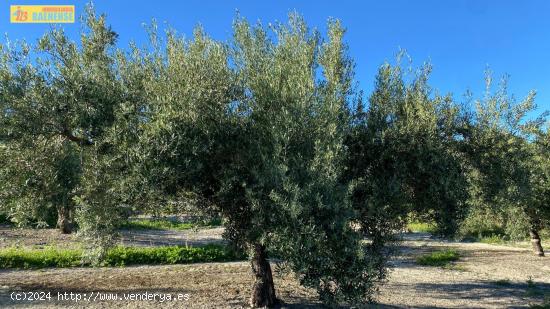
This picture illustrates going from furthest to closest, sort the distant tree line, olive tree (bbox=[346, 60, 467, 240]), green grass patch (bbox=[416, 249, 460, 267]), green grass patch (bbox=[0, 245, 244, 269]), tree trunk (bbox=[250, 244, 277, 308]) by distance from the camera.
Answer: green grass patch (bbox=[416, 249, 460, 267]) → green grass patch (bbox=[0, 245, 244, 269]) → tree trunk (bbox=[250, 244, 277, 308]) → olive tree (bbox=[346, 60, 467, 240]) → the distant tree line

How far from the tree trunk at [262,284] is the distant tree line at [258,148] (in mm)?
A: 1031

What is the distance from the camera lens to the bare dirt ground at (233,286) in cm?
1353

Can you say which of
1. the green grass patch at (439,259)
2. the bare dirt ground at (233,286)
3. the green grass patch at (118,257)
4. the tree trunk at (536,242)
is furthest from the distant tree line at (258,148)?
the tree trunk at (536,242)

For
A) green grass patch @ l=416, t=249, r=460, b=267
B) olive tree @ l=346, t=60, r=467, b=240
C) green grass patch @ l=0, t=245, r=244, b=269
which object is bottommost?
green grass patch @ l=416, t=249, r=460, b=267

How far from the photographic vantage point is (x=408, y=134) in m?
10.3

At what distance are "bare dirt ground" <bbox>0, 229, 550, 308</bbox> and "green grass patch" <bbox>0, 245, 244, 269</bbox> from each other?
970mm

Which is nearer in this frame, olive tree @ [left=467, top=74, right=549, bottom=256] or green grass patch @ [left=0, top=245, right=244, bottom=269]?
olive tree @ [left=467, top=74, right=549, bottom=256]

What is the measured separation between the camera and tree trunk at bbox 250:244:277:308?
12.6 meters

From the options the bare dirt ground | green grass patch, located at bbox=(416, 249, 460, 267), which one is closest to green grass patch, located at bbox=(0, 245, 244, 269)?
the bare dirt ground

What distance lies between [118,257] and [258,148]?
13.8 m

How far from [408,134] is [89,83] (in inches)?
331

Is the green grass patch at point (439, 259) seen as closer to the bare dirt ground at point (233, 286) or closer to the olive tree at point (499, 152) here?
the bare dirt ground at point (233, 286)

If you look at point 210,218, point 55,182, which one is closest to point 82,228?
point 55,182

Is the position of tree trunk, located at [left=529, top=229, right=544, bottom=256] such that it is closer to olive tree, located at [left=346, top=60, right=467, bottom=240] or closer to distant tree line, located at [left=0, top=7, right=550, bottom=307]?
distant tree line, located at [left=0, top=7, right=550, bottom=307]
